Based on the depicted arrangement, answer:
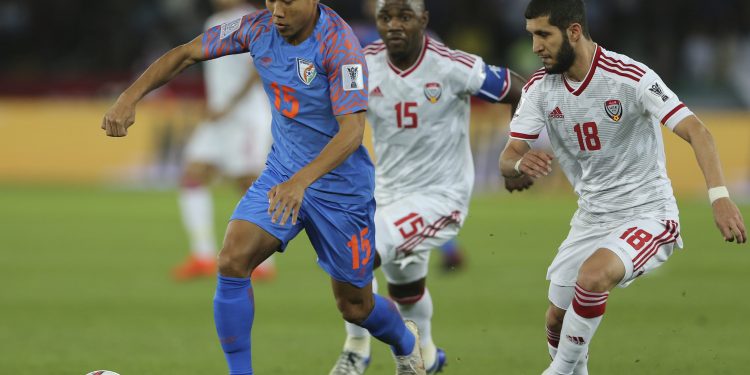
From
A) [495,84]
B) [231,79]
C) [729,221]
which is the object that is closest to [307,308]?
[231,79]

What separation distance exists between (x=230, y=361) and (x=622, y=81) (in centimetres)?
237

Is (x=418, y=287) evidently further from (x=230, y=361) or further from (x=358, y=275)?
(x=230, y=361)

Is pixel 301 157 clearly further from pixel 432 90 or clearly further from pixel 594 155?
pixel 594 155

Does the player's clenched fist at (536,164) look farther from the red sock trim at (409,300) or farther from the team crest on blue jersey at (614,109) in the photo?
the red sock trim at (409,300)

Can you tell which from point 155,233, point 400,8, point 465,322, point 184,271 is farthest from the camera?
point 155,233

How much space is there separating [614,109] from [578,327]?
1.09 m

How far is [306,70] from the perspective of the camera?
6.02 meters

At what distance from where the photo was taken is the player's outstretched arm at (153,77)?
595cm

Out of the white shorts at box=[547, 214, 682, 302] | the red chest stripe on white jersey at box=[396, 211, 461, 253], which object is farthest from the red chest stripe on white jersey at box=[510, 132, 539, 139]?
the red chest stripe on white jersey at box=[396, 211, 461, 253]

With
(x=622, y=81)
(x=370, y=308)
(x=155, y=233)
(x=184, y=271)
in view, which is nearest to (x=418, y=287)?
(x=370, y=308)

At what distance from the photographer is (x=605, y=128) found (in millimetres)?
6102

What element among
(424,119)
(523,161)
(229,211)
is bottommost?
(229,211)

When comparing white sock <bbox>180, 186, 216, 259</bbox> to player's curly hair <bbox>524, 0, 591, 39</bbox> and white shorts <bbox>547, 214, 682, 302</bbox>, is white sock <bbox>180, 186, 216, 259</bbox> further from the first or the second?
player's curly hair <bbox>524, 0, 591, 39</bbox>

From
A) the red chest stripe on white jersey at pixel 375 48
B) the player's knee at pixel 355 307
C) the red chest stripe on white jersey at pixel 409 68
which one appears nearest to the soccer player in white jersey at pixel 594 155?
the player's knee at pixel 355 307
